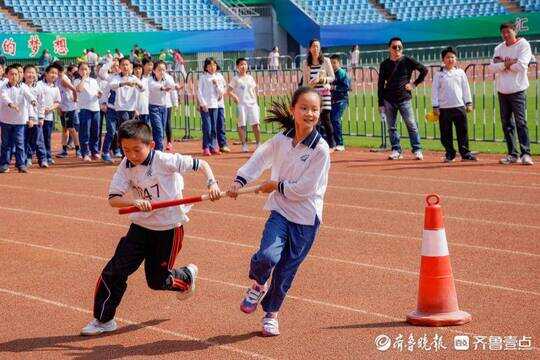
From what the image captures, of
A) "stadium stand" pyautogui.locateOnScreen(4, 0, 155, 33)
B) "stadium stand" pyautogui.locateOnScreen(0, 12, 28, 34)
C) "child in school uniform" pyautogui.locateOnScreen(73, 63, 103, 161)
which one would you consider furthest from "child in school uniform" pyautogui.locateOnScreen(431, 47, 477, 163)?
"stadium stand" pyautogui.locateOnScreen(4, 0, 155, 33)

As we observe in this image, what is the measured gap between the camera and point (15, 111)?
1762 centimetres

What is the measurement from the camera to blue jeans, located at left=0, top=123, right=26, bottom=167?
699 inches

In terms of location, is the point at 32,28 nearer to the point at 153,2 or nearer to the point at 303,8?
the point at 153,2

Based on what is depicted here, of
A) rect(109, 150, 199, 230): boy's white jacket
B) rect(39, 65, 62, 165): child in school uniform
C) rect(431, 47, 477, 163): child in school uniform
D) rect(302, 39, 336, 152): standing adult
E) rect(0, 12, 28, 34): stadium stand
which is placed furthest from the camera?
rect(0, 12, 28, 34): stadium stand

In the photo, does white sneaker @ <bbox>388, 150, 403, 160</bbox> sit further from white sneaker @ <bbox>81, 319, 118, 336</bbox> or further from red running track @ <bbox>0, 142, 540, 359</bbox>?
white sneaker @ <bbox>81, 319, 118, 336</bbox>

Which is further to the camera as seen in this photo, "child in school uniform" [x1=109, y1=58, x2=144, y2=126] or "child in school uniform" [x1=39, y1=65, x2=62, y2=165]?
"child in school uniform" [x1=39, y1=65, x2=62, y2=165]

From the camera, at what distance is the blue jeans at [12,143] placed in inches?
699

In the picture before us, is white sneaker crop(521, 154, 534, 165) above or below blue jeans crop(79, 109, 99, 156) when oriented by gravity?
below

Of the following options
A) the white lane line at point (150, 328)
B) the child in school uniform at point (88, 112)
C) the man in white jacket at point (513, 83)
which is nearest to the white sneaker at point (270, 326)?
the white lane line at point (150, 328)

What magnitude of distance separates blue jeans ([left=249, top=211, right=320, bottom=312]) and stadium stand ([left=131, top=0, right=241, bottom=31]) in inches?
1684

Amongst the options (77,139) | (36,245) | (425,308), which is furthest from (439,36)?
(425,308)

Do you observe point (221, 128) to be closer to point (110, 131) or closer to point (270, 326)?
point (110, 131)

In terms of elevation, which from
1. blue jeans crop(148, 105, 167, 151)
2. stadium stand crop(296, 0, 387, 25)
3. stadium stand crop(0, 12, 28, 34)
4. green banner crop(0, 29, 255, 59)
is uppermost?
Answer: stadium stand crop(296, 0, 387, 25)

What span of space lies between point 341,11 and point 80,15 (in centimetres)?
1274
